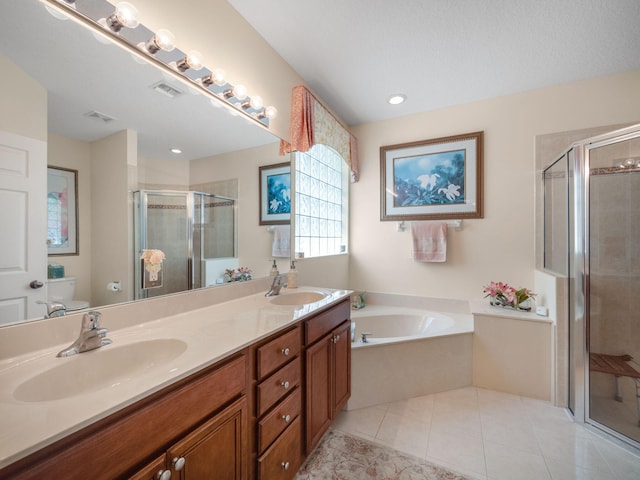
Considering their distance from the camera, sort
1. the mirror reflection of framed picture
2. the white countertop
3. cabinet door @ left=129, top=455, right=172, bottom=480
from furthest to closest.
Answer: the mirror reflection of framed picture < cabinet door @ left=129, top=455, right=172, bottom=480 < the white countertop

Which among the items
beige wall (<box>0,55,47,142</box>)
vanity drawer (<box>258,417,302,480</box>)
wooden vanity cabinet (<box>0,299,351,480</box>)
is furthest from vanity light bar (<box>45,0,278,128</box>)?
vanity drawer (<box>258,417,302,480</box>)

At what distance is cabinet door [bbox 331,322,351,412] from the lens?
1.54 m

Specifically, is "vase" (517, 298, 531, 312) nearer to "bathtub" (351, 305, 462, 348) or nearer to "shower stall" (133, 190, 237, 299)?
"bathtub" (351, 305, 462, 348)

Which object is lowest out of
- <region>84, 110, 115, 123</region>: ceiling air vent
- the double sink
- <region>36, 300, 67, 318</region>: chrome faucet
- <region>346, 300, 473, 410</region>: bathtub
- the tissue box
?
<region>346, 300, 473, 410</region>: bathtub

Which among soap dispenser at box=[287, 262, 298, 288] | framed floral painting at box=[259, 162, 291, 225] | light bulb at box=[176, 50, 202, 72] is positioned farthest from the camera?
soap dispenser at box=[287, 262, 298, 288]

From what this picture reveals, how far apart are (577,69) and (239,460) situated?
3.18m

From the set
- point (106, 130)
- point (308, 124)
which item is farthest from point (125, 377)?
point (308, 124)

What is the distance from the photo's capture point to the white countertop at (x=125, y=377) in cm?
48

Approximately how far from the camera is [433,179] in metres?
2.60

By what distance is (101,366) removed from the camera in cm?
82

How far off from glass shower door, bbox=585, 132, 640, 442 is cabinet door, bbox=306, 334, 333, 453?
1667 mm

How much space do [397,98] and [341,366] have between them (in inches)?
88.3

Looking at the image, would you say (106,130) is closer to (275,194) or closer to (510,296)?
(275,194)

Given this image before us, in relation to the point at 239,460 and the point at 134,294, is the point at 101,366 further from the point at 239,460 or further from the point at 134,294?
the point at 239,460
